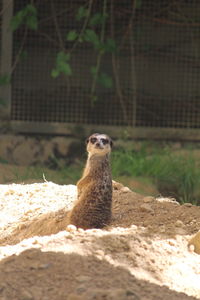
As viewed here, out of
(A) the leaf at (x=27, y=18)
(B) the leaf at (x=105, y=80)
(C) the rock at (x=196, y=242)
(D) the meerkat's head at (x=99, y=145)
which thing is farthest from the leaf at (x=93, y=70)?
(C) the rock at (x=196, y=242)

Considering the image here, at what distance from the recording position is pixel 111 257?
2994mm

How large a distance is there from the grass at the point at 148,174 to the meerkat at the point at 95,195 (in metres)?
1.76

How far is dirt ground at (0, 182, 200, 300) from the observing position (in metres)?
2.60

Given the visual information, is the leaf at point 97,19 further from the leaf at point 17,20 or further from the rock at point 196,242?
the rock at point 196,242

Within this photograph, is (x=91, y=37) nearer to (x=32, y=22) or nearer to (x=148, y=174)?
(x=32, y=22)

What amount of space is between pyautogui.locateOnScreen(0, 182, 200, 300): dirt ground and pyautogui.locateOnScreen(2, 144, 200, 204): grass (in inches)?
64.4

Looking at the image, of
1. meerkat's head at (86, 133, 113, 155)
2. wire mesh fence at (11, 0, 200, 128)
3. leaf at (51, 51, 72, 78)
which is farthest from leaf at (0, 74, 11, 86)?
meerkat's head at (86, 133, 113, 155)

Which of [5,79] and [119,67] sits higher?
[119,67]

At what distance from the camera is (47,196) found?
4863mm

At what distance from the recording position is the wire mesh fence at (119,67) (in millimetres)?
7418

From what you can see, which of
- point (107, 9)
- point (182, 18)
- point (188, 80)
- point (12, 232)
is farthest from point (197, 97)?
point (12, 232)

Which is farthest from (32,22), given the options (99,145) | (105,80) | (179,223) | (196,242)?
(196,242)

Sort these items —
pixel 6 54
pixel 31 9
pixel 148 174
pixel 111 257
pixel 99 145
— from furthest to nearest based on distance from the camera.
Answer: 1. pixel 6 54
2. pixel 31 9
3. pixel 148 174
4. pixel 99 145
5. pixel 111 257

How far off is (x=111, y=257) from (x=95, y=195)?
877 mm
